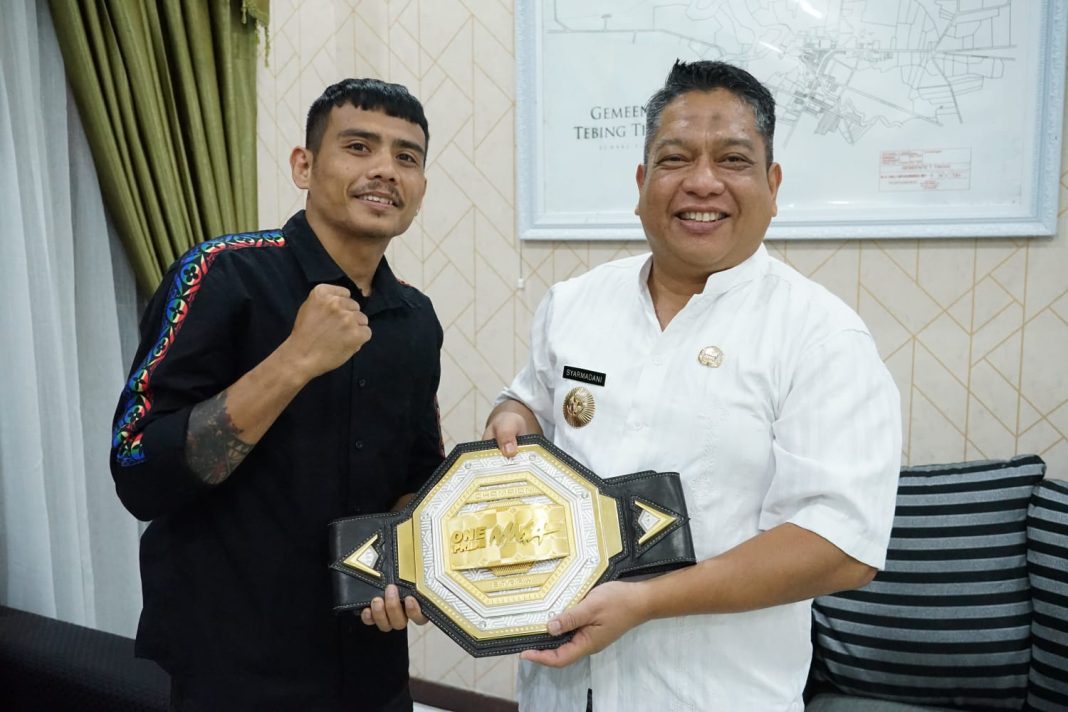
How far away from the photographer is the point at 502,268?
2.65m

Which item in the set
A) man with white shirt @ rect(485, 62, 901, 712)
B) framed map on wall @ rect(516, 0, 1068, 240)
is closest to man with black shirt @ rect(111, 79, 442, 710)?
man with white shirt @ rect(485, 62, 901, 712)

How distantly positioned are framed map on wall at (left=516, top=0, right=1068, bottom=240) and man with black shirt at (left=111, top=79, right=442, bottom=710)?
1082mm

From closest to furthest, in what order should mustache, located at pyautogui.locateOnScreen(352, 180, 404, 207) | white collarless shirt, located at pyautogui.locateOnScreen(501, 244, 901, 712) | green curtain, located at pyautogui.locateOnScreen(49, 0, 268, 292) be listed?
white collarless shirt, located at pyautogui.locateOnScreen(501, 244, 901, 712) → mustache, located at pyautogui.locateOnScreen(352, 180, 404, 207) → green curtain, located at pyautogui.locateOnScreen(49, 0, 268, 292)

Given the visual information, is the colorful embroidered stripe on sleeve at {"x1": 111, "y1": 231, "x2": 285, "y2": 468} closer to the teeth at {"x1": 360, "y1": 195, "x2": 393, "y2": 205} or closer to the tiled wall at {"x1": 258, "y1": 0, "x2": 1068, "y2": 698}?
the teeth at {"x1": 360, "y1": 195, "x2": 393, "y2": 205}

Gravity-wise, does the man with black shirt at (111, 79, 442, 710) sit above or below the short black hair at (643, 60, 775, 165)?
below

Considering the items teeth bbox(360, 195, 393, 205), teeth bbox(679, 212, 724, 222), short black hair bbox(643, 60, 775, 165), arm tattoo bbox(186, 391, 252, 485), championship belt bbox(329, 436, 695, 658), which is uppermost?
short black hair bbox(643, 60, 775, 165)

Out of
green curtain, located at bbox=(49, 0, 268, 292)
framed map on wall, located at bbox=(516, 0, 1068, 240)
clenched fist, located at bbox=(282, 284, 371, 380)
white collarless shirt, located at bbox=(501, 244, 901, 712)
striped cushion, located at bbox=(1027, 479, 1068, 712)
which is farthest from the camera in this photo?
green curtain, located at bbox=(49, 0, 268, 292)

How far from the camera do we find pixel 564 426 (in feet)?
4.33

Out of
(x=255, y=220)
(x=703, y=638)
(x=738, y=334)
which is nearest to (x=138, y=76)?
(x=255, y=220)

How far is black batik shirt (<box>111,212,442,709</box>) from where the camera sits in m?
1.27

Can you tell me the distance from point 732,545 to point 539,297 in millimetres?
1528

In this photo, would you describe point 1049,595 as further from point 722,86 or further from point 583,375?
point 722,86

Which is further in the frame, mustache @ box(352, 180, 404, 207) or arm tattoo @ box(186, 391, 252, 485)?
mustache @ box(352, 180, 404, 207)

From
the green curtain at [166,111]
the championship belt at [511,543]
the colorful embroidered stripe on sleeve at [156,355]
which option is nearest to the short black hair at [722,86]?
the championship belt at [511,543]
